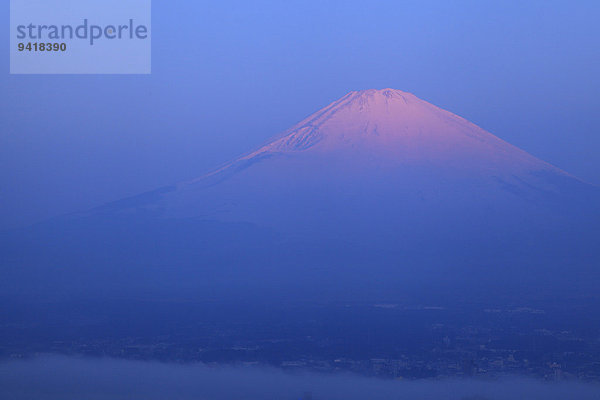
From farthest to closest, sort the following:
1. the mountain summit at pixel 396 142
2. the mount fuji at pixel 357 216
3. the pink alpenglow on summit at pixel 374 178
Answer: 1. the mountain summit at pixel 396 142
2. the pink alpenglow on summit at pixel 374 178
3. the mount fuji at pixel 357 216

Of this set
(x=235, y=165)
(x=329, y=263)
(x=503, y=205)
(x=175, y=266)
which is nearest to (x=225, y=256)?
(x=175, y=266)

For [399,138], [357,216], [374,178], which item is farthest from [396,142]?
[357,216]

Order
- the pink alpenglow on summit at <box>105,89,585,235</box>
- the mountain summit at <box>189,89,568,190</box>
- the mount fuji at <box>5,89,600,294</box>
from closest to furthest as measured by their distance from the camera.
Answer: the mount fuji at <box>5,89,600,294</box> → the pink alpenglow on summit at <box>105,89,585,235</box> → the mountain summit at <box>189,89,568,190</box>

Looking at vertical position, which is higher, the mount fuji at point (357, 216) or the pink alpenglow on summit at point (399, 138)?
the pink alpenglow on summit at point (399, 138)

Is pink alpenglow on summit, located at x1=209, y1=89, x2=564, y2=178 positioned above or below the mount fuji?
above

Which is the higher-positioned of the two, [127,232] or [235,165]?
[235,165]

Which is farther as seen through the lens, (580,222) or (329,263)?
(580,222)

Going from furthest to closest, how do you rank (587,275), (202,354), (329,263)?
(329,263) → (587,275) → (202,354)

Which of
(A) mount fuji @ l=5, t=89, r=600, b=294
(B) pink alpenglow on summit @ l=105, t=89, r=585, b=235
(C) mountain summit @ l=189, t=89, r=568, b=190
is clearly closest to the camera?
(A) mount fuji @ l=5, t=89, r=600, b=294

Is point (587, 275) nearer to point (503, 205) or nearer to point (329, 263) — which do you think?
point (503, 205)
